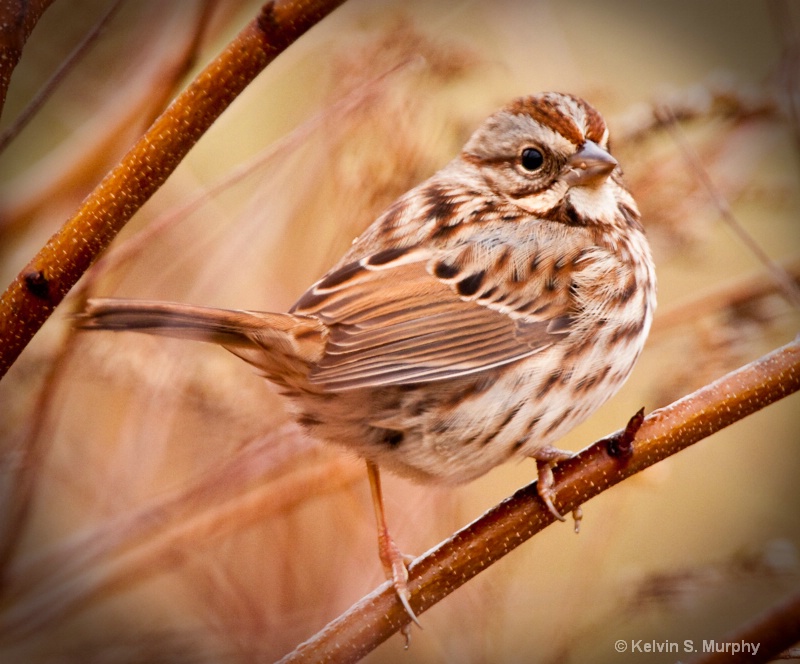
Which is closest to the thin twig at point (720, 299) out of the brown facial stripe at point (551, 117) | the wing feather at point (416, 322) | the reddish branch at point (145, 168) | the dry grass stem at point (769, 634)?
the wing feather at point (416, 322)

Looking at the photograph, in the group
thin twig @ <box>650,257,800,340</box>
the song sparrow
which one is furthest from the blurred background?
the song sparrow

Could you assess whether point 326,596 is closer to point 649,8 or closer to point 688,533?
point 688,533

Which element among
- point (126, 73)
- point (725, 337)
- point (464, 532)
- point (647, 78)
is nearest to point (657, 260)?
point (725, 337)

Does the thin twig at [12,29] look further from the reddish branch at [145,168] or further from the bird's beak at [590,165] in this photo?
the bird's beak at [590,165]

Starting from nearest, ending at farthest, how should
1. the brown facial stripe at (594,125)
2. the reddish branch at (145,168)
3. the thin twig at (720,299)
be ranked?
the reddish branch at (145,168) → the brown facial stripe at (594,125) → the thin twig at (720,299)

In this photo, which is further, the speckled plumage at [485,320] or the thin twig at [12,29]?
the speckled plumage at [485,320]

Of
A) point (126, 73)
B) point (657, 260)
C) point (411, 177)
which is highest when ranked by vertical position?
→ point (126, 73)

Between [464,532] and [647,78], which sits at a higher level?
[647,78]

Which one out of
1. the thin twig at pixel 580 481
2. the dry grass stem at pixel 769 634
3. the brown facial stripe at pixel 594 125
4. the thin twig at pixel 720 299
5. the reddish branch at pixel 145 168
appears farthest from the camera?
the thin twig at pixel 720 299
